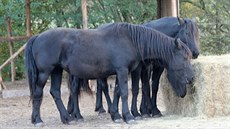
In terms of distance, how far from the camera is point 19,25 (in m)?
16.7

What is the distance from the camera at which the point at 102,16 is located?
15.8m

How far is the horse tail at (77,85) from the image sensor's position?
9.74 meters

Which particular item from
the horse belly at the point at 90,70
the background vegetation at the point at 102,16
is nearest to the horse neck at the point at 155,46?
the horse belly at the point at 90,70

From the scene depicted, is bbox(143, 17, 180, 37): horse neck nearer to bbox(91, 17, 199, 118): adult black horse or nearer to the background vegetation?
bbox(91, 17, 199, 118): adult black horse

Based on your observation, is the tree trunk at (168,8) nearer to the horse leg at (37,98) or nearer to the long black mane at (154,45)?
the long black mane at (154,45)

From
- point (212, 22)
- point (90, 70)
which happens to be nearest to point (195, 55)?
point (90, 70)

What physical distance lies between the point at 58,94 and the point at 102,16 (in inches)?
269

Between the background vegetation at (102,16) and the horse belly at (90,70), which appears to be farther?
the background vegetation at (102,16)

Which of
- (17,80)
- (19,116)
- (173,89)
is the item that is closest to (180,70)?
(173,89)

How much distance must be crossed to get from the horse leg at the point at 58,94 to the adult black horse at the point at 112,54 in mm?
256

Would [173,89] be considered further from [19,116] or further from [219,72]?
[19,116]

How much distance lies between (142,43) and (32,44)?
1814mm

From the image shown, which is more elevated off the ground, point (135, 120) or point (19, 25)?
point (19, 25)

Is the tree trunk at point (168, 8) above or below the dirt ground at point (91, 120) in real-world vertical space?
above
